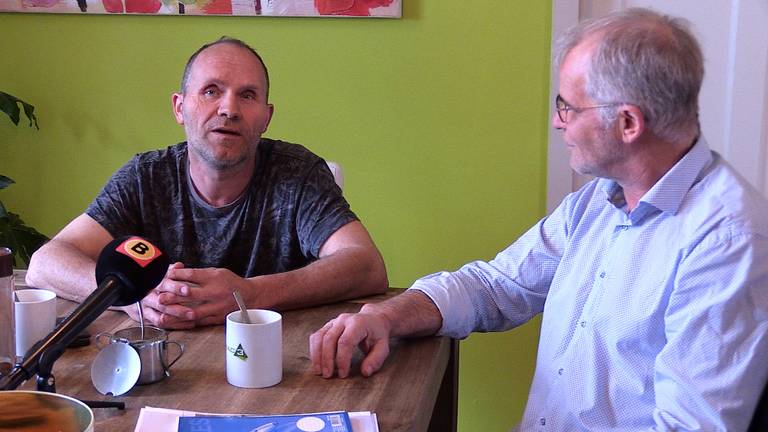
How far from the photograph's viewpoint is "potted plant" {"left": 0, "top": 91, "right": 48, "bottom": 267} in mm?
2723

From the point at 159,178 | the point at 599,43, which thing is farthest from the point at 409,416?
the point at 159,178

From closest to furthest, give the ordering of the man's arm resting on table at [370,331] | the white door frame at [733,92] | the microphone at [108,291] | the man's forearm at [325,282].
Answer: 1. the microphone at [108,291]
2. the man's arm resting on table at [370,331]
3. the man's forearm at [325,282]
4. the white door frame at [733,92]

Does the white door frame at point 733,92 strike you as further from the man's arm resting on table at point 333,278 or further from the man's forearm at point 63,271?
the man's forearm at point 63,271

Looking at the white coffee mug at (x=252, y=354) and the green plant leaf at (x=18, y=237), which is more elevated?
the white coffee mug at (x=252, y=354)

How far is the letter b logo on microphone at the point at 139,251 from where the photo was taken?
3.79 ft

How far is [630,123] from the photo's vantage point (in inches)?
53.6

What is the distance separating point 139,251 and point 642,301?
0.76 meters

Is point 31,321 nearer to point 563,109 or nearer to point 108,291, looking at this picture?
point 108,291

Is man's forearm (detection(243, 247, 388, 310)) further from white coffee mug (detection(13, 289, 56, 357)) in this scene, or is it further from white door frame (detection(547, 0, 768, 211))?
white door frame (detection(547, 0, 768, 211))

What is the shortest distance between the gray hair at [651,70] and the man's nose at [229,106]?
911 mm

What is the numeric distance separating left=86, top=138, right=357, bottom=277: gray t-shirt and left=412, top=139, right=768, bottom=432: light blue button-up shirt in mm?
465

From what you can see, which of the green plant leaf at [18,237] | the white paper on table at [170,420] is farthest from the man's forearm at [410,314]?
the green plant leaf at [18,237]

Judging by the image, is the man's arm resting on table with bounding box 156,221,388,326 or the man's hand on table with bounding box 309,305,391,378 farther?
the man's arm resting on table with bounding box 156,221,388,326

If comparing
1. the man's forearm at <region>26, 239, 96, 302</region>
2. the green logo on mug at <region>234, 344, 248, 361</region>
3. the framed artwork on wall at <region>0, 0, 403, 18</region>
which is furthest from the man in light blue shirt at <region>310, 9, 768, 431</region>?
the framed artwork on wall at <region>0, 0, 403, 18</region>
